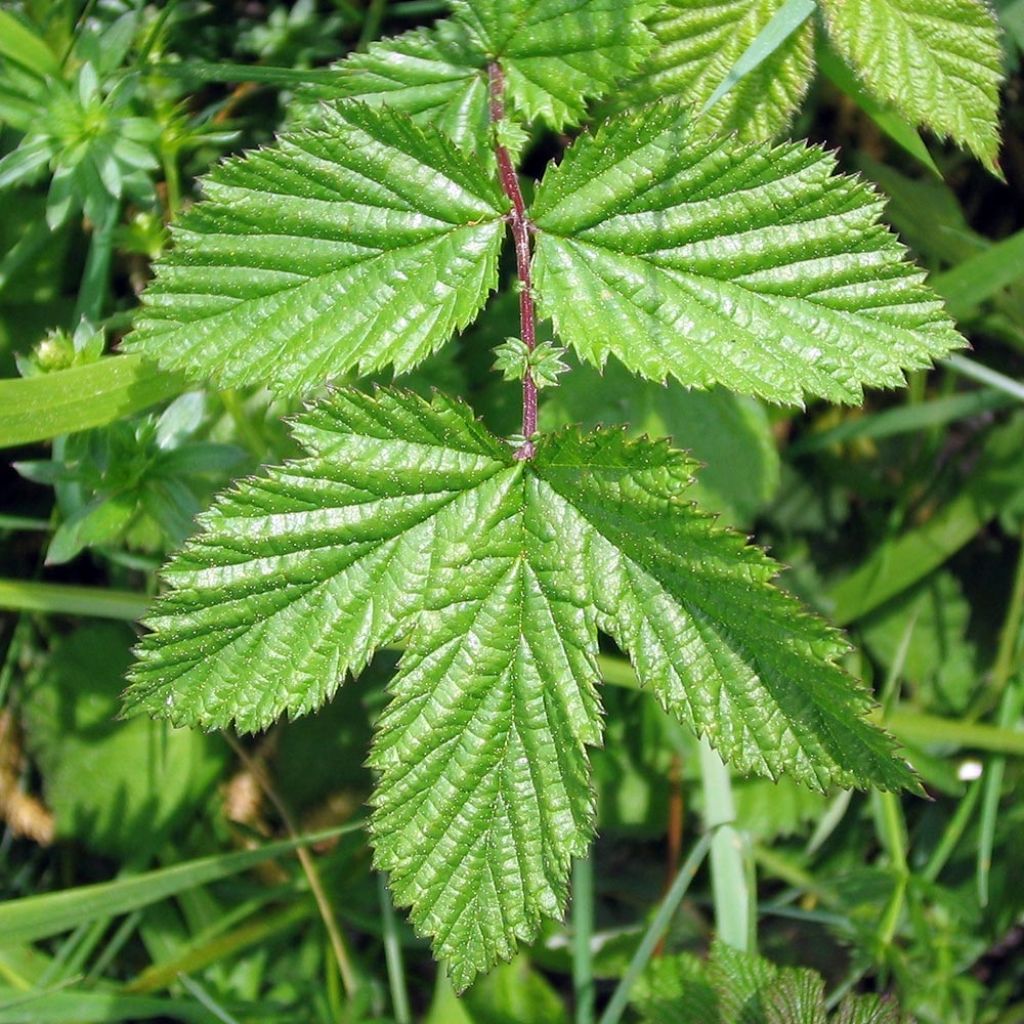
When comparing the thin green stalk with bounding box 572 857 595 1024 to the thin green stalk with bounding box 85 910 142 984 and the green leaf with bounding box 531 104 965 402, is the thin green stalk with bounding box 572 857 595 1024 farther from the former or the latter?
the green leaf with bounding box 531 104 965 402

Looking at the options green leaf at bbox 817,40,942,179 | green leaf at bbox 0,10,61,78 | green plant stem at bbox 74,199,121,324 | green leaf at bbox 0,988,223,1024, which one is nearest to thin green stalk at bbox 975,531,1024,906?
green leaf at bbox 817,40,942,179

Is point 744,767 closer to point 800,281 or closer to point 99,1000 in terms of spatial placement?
point 800,281

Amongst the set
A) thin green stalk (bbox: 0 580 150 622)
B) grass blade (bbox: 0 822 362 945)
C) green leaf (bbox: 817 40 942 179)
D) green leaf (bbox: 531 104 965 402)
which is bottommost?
grass blade (bbox: 0 822 362 945)

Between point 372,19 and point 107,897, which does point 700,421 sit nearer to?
point 372,19

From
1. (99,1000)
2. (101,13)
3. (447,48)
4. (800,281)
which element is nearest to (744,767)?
(800,281)

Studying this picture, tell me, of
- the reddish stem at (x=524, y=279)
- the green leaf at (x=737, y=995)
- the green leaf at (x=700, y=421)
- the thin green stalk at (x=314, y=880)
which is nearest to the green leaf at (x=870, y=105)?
the green leaf at (x=700, y=421)

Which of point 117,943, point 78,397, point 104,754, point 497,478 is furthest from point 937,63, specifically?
point 117,943
